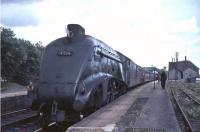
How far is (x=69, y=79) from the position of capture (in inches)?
518

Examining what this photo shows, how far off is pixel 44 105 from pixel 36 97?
0.43 metres

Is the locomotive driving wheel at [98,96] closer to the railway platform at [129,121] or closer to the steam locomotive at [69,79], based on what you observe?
the steam locomotive at [69,79]

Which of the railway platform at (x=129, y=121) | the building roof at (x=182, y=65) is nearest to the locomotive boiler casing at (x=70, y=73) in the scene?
the railway platform at (x=129, y=121)

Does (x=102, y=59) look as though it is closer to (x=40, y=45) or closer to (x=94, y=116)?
(x=94, y=116)

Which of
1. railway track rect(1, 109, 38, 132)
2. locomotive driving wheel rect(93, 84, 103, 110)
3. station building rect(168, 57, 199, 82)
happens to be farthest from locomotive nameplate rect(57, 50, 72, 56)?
station building rect(168, 57, 199, 82)

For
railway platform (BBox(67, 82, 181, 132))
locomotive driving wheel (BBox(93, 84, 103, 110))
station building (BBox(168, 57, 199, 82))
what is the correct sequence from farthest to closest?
station building (BBox(168, 57, 199, 82)), locomotive driving wheel (BBox(93, 84, 103, 110)), railway platform (BBox(67, 82, 181, 132))

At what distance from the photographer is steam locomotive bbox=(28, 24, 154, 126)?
42.4ft

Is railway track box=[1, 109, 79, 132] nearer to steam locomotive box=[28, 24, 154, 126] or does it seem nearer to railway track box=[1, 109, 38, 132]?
railway track box=[1, 109, 38, 132]

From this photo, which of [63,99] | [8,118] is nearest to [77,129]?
[63,99]

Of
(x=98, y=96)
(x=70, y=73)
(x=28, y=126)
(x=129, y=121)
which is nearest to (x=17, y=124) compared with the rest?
(x=28, y=126)

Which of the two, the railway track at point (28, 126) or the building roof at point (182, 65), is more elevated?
the building roof at point (182, 65)

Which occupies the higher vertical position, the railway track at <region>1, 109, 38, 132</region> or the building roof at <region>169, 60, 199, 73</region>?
the building roof at <region>169, 60, 199, 73</region>

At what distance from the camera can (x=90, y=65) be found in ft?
45.6

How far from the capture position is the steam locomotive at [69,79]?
12914 millimetres
